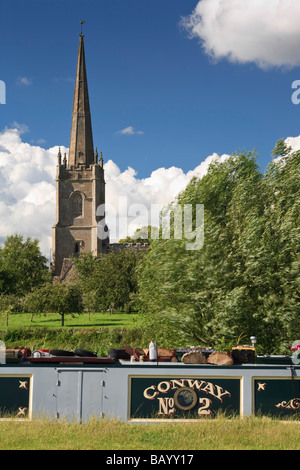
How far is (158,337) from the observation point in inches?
762

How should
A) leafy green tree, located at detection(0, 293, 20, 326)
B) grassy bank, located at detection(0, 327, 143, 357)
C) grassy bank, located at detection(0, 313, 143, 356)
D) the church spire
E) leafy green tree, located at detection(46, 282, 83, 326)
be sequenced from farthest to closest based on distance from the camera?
the church spire → leafy green tree, located at detection(46, 282, 83, 326) → leafy green tree, located at detection(0, 293, 20, 326) → grassy bank, located at detection(0, 327, 143, 357) → grassy bank, located at detection(0, 313, 143, 356)

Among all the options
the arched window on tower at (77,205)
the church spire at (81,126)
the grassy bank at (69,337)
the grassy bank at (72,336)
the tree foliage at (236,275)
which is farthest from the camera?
the church spire at (81,126)

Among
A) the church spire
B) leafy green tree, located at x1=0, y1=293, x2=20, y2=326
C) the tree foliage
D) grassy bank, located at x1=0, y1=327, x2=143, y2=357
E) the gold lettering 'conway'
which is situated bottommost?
grassy bank, located at x1=0, y1=327, x2=143, y2=357

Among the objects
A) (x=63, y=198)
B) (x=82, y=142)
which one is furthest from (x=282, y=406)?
(x=82, y=142)

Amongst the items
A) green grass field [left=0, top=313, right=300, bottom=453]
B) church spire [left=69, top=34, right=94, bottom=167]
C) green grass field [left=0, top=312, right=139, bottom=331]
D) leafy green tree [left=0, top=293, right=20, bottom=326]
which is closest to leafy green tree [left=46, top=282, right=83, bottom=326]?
green grass field [left=0, top=312, right=139, bottom=331]

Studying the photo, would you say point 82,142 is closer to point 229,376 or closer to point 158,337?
point 158,337

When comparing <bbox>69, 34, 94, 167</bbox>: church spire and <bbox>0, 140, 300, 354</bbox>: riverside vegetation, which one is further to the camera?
<bbox>69, 34, 94, 167</bbox>: church spire

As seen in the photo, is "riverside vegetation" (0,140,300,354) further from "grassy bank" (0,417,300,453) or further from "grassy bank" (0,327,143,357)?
"grassy bank" (0,327,143,357)

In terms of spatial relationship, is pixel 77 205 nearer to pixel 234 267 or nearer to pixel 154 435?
pixel 234 267

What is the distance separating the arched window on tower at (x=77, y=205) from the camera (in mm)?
95062

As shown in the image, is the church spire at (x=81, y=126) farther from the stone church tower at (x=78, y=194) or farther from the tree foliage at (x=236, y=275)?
the tree foliage at (x=236, y=275)

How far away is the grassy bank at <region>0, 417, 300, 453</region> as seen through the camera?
8.20 metres

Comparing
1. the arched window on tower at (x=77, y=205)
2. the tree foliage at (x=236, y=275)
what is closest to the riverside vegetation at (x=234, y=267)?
the tree foliage at (x=236, y=275)

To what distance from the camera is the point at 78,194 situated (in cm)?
9606
